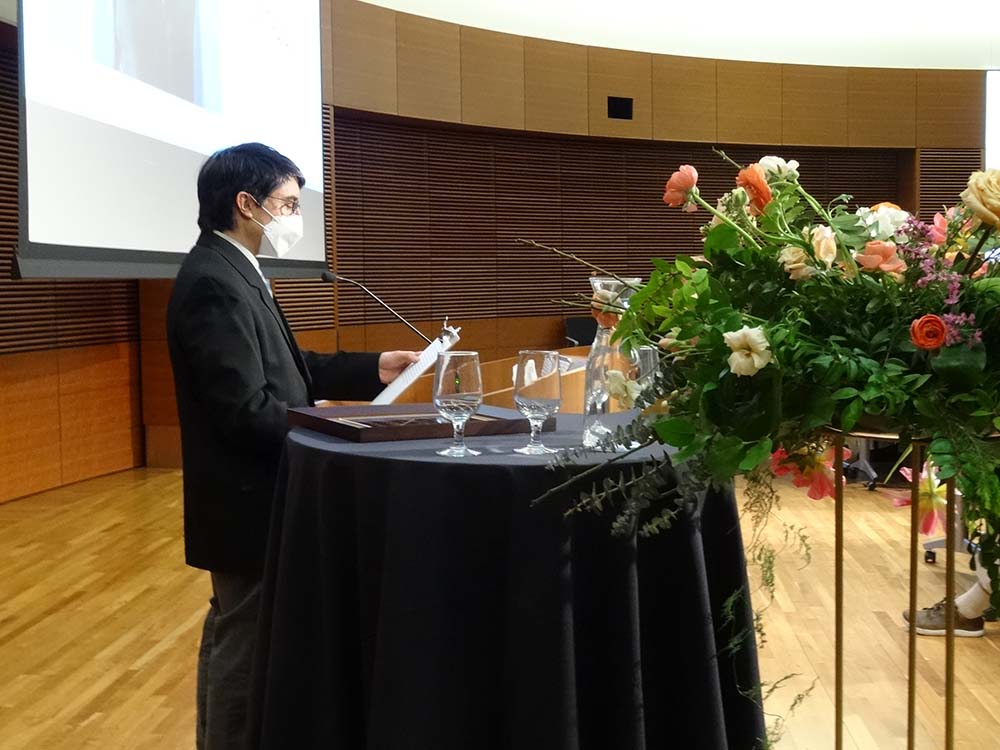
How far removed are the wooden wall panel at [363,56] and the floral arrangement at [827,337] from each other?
6.88m

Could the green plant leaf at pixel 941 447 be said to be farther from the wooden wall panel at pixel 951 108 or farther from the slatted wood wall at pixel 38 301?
the wooden wall panel at pixel 951 108

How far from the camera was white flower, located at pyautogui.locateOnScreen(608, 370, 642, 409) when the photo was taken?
4.19 ft

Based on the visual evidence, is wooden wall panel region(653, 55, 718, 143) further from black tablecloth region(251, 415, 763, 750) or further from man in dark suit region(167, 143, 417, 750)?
black tablecloth region(251, 415, 763, 750)

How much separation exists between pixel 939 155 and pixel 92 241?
8.85m

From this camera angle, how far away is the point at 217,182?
92.4 inches

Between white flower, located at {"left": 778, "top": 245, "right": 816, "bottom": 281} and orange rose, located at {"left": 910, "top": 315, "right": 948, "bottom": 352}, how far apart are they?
0.48ft

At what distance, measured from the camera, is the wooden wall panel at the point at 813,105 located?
9.87m

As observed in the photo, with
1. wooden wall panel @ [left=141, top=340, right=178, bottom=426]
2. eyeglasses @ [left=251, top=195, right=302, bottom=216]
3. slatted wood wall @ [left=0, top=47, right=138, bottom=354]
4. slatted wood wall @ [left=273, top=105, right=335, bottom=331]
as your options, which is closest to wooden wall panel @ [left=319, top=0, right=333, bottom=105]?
slatted wood wall @ [left=273, top=105, right=335, bottom=331]

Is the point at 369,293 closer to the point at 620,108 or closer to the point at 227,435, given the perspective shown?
the point at 227,435

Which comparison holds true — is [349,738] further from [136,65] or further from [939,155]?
[939,155]

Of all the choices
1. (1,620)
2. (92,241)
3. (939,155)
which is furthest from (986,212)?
(939,155)

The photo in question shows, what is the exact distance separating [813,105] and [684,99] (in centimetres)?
135

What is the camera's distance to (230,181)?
2.34 metres

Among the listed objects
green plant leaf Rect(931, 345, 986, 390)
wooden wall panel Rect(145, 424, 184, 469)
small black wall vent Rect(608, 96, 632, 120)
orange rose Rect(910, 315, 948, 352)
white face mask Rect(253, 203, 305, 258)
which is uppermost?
small black wall vent Rect(608, 96, 632, 120)
